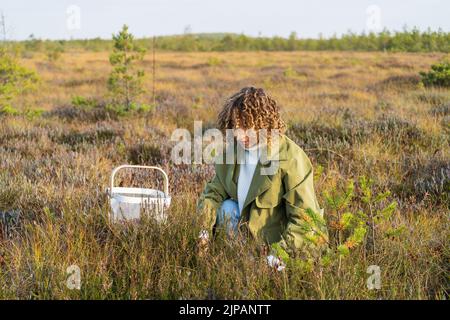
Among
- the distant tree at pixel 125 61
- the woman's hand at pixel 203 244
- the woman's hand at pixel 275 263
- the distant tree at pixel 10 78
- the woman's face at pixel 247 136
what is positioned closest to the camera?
the woman's hand at pixel 275 263

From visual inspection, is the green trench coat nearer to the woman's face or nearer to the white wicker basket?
the woman's face

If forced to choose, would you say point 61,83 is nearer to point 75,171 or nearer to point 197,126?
point 197,126

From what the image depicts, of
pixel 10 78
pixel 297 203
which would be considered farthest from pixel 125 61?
pixel 297 203

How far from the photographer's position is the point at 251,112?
280 cm

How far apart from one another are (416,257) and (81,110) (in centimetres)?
796

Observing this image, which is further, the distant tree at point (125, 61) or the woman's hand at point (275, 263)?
the distant tree at point (125, 61)

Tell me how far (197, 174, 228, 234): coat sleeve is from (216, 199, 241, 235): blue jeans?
0.05 m

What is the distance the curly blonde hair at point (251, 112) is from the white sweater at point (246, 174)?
0.18 m

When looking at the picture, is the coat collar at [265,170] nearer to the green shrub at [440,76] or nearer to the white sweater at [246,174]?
the white sweater at [246,174]

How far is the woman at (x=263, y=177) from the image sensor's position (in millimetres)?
2711

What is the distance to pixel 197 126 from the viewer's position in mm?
8094

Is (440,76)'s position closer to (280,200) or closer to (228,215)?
(280,200)

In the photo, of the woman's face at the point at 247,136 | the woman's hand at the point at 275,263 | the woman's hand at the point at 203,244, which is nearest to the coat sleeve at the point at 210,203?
the woman's hand at the point at 203,244
